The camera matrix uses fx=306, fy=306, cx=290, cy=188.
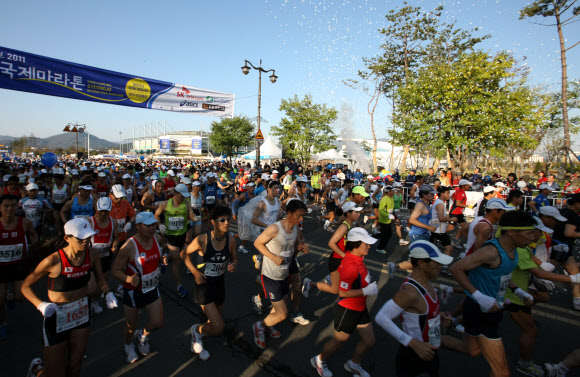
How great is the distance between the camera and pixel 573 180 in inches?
698

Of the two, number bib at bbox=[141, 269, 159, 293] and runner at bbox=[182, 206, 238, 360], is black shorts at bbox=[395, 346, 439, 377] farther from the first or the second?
number bib at bbox=[141, 269, 159, 293]

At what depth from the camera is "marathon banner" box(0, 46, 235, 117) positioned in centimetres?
923

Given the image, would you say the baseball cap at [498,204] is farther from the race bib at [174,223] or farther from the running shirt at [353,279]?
the race bib at [174,223]

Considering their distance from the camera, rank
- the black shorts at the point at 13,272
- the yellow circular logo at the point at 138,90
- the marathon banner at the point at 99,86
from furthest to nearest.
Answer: the yellow circular logo at the point at 138,90 < the marathon banner at the point at 99,86 < the black shorts at the point at 13,272

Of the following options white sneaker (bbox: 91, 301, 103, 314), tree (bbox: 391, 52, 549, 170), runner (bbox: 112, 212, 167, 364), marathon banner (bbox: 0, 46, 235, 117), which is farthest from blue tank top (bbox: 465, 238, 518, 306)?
tree (bbox: 391, 52, 549, 170)

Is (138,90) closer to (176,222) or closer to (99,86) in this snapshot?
(99,86)

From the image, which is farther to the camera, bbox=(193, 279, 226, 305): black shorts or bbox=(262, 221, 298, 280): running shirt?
bbox=(262, 221, 298, 280): running shirt

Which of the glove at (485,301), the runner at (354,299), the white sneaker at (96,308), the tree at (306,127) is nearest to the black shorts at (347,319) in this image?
the runner at (354,299)

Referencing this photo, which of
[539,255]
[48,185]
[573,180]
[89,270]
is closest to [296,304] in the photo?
[89,270]

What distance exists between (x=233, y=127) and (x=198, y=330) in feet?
139

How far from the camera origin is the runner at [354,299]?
120 inches

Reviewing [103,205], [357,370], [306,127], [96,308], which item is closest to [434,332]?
[357,370]

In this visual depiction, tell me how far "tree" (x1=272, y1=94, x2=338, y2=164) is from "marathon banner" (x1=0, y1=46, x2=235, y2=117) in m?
13.2

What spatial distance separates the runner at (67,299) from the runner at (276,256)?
5.94 feet
